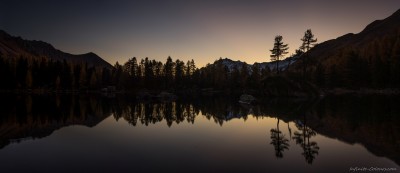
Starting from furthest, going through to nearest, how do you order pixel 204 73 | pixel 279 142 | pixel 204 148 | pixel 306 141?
pixel 204 73, pixel 306 141, pixel 279 142, pixel 204 148

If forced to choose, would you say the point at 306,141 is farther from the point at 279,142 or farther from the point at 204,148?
the point at 204,148

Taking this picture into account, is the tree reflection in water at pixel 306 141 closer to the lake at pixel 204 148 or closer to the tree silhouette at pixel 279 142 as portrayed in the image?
the lake at pixel 204 148

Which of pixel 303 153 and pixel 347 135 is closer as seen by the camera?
pixel 303 153

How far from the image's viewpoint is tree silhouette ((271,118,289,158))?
12798 mm

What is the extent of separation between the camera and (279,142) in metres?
15.0

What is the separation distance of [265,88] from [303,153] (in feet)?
156

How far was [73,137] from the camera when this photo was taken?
1695cm

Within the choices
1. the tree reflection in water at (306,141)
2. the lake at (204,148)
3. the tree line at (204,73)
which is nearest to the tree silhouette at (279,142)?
the lake at (204,148)

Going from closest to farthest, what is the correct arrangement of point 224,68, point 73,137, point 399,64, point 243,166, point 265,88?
1. point 243,166
2. point 73,137
3. point 265,88
4. point 399,64
5. point 224,68

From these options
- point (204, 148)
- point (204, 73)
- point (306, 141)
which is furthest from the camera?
point (204, 73)

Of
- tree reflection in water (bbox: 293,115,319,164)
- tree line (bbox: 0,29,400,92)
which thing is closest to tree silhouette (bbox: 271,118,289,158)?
tree reflection in water (bbox: 293,115,319,164)

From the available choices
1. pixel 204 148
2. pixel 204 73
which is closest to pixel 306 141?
pixel 204 148

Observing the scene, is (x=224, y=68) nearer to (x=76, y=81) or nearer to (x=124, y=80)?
(x=124, y=80)

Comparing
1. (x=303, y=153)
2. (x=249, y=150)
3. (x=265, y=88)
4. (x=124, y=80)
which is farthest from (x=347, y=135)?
(x=124, y=80)
